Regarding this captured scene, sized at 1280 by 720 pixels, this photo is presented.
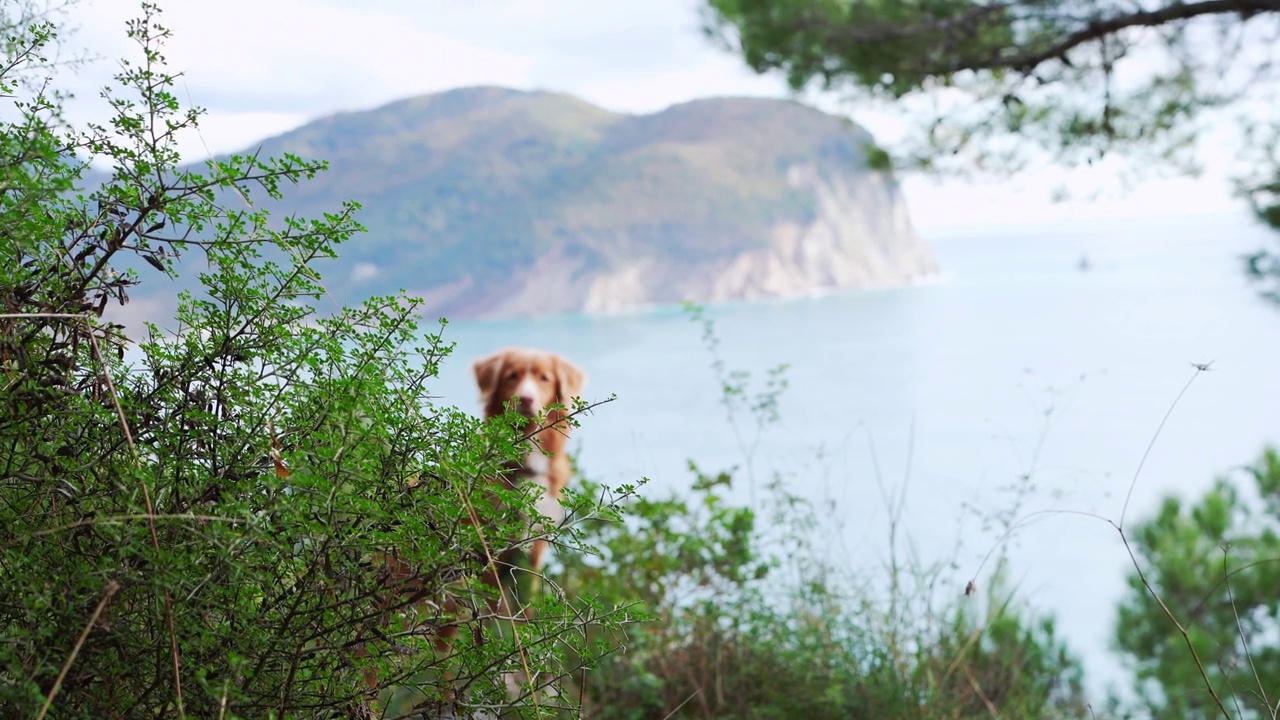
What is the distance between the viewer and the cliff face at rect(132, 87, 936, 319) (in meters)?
7.67

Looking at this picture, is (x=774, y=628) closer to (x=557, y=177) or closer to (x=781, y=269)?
(x=781, y=269)

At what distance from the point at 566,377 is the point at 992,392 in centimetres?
279

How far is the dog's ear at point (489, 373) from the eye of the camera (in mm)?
2795

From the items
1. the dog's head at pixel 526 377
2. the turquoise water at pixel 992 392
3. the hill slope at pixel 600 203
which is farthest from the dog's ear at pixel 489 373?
the hill slope at pixel 600 203

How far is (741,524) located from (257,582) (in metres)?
1.95

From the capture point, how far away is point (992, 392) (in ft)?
16.0

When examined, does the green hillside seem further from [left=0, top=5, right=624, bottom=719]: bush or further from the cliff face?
[left=0, top=5, right=624, bottom=719]: bush

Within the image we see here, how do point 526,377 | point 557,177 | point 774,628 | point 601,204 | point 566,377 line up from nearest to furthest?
1. point 774,628
2. point 526,377
3. point 566,377
4. point 601,204
5. point 557,177

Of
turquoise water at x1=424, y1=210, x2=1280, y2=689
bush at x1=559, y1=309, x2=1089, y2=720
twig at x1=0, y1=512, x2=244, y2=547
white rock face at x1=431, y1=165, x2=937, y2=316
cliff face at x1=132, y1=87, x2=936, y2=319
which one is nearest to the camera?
twig at x1=0, y1=512, x2=244, y2=547

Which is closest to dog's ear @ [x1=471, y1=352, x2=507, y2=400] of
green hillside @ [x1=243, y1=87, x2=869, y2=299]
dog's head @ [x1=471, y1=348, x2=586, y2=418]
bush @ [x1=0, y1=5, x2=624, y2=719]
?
dog's head @ [x1=471, y1=348, x2=586, y2=418]

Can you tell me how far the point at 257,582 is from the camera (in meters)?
0.47

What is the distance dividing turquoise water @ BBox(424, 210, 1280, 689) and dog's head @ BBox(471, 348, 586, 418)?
14 centimetres

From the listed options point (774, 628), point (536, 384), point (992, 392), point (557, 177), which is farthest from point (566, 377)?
point (557, 177)

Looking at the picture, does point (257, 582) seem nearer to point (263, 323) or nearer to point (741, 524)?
point (263, 323)
